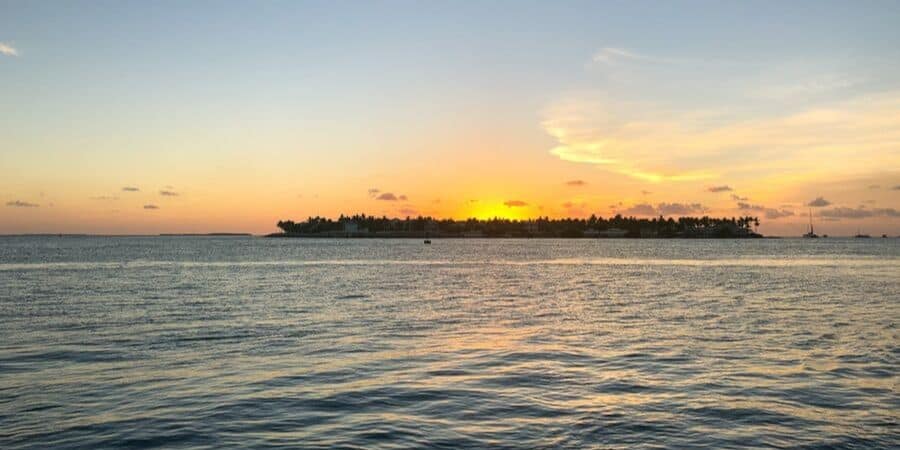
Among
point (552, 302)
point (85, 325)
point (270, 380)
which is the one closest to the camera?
point (270, 380)

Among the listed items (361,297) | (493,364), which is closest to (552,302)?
(361,297)

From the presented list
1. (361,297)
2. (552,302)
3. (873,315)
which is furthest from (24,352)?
(873,315)

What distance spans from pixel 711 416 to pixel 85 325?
30727 millimetres

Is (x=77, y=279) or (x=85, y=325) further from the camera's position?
(x=77, y=279)

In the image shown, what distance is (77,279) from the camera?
73875 millimetres

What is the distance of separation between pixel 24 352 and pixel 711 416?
24403 mm

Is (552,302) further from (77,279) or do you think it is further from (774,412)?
(77,279)

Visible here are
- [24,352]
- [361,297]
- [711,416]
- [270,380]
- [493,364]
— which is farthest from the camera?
[361,297]

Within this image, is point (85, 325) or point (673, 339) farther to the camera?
point (85, 325)

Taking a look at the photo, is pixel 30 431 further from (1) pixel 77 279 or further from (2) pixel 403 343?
(1) pixel 77 279

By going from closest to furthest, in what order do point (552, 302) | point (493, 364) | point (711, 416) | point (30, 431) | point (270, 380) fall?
1. point (30, 431)
2. point (711, 416)
3. point (270, 380)
4. point (493, 364)
5. point (552, 302)

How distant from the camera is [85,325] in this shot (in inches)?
1401

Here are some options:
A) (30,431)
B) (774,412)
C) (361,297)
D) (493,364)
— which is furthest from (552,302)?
(30,431)

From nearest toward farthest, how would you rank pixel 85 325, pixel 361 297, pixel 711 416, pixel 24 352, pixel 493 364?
1. pixel 711 416
2. pixel 493 364
3. pixel 24 352
4. pixel 85 325
5. pixel 361 297
